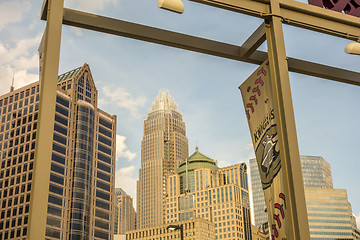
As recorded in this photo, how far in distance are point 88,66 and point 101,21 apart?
412 feet

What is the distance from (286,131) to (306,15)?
2242 mm

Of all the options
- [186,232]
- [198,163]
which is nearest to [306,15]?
[186,232]

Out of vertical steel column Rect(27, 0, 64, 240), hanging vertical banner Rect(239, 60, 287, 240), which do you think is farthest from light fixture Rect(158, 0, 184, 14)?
hanging vertical banner Rect(239, 60, 287, 240)

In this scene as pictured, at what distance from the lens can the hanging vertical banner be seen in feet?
21.5

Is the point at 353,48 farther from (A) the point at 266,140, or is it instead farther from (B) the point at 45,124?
(B) the point at 45,124

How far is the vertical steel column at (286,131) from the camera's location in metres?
6.04

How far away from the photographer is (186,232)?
131m

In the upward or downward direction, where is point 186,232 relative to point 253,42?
upward

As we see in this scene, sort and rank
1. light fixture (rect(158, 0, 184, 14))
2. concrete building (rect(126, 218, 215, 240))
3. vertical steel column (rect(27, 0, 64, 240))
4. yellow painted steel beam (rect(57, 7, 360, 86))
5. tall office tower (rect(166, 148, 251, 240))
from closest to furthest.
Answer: vertical steel column (rect(27, 0, 64, 240)) → light fixture (rect(158, 0, 184, 14)) → yellow painted steel beam (rect(57, 7, 360, 86)) → concrete building (rect(126, 218, 215, 240)) → tall office tower (rect(166, 148, 251, 240))

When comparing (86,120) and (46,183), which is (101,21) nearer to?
(46,183)

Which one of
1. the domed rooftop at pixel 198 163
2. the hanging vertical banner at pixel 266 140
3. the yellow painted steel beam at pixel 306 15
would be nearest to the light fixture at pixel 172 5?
the yellow painted steel beam at pixel 306 15

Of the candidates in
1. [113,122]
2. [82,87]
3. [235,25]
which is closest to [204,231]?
[113,122]

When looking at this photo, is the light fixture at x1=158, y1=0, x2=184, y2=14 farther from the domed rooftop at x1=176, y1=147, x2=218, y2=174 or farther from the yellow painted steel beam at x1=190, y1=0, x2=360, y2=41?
the domed rooftop at x1=176, y1=147, x2=218, y2=174

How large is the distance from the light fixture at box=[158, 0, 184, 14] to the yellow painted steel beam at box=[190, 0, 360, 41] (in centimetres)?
38
